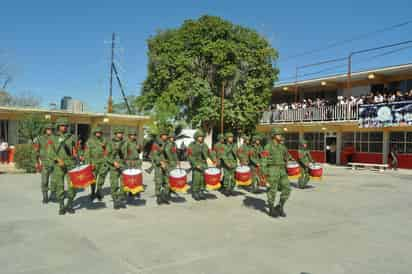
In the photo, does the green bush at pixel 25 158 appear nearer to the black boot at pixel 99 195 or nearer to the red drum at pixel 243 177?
the black boot at pixel 99 195

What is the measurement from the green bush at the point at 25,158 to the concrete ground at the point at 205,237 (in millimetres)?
6554

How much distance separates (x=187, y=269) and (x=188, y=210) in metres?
3.64

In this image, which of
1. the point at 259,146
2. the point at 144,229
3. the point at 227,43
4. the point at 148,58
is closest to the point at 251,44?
the point at 227,43

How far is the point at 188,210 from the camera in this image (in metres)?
7.96

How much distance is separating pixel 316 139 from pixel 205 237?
21.5 metres

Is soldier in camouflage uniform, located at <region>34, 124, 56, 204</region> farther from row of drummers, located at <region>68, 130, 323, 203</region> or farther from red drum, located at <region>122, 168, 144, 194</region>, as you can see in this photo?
red drum, located at <region>122, 168, 144, 194</region>

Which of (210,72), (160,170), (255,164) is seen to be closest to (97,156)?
(160,170)

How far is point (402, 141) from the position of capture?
2056cm

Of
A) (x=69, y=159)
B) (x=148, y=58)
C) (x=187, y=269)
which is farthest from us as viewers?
(x=148, y=58)

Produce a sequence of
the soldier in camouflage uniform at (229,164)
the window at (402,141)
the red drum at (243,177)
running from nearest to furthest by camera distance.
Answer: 1. the red drum at (243,177)
2. the soldier in camouflage uniform at (229,164)
3. the window at (402,141)

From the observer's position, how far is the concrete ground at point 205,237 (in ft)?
14.7

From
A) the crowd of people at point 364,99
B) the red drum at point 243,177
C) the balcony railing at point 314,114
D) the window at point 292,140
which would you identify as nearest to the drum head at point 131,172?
the red drum at point 243,177

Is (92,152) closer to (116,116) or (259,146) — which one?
(259,146)

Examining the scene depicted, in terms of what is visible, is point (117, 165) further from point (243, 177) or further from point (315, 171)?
point (315, 171)
